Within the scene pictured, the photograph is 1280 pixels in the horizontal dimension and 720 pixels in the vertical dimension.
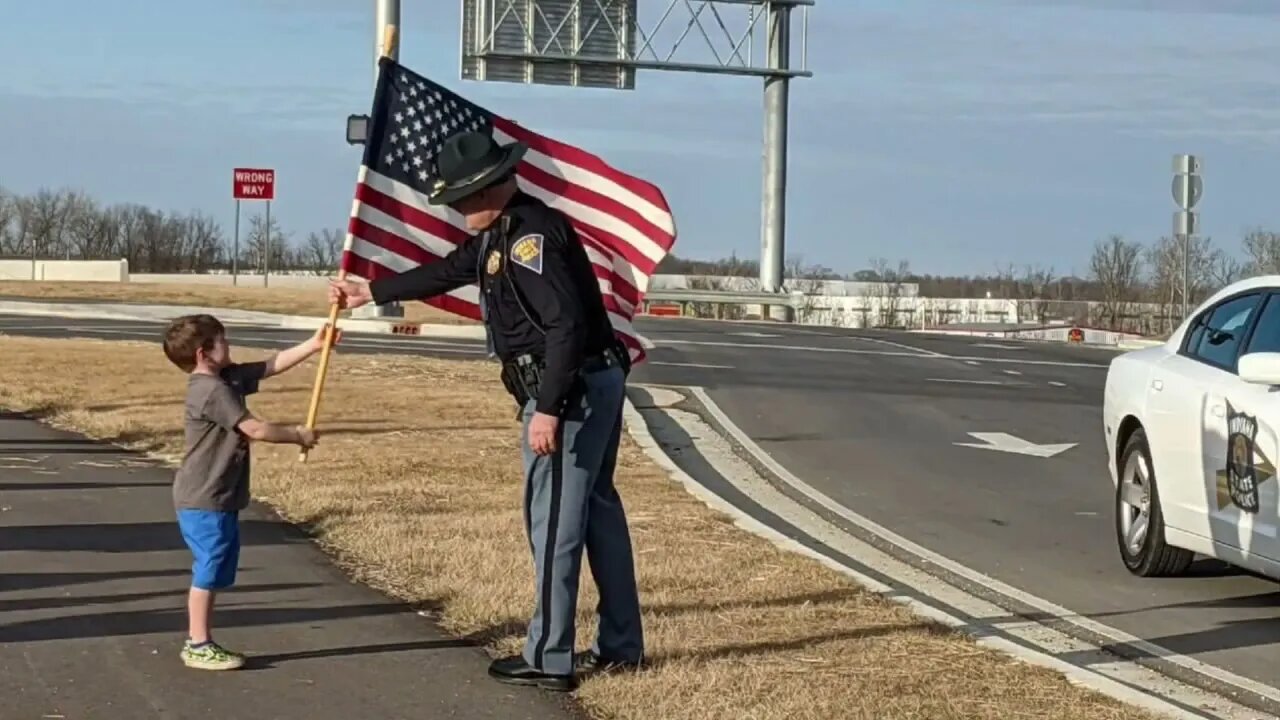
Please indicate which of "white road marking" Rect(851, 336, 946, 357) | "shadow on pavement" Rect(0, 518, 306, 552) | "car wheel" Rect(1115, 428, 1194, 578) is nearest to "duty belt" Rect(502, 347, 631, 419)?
"shadow on pavement" Rect(0, 518, 306, 552)

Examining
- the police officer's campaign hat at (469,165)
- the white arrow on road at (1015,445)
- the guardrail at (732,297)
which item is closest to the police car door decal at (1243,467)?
the police officer's campaign hat at (469,165)

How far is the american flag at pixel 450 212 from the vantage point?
7.84 metres

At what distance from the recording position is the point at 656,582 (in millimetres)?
8328

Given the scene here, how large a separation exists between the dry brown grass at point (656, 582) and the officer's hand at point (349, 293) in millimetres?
1400

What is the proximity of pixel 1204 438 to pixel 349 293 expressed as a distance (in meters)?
4.23

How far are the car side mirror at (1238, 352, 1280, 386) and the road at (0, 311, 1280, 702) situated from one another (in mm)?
1122

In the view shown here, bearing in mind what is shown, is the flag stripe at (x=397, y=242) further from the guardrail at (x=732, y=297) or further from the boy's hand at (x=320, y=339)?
the guardrail at (x=732, y=297)

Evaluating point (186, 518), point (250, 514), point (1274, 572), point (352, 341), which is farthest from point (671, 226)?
point (352, 341)

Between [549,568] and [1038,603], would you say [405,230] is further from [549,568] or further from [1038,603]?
[1038,603]

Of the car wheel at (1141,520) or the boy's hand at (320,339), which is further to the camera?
the car wheel at (1141,520)

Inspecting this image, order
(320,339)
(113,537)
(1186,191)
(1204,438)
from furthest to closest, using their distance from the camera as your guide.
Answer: (1186,191) → (113,537) → (1204,438) → (320,339)

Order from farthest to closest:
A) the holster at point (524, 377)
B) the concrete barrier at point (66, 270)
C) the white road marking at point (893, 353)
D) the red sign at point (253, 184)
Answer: the concrete barrier at point (66, 270) → the red sign at point (253, 184) → the white road marking at point (893, 353) → the holster at point (524, 377)

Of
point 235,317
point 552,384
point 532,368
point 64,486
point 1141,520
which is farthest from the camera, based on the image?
point 235,317

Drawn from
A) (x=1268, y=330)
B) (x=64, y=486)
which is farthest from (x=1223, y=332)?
(x=64, y=486)
